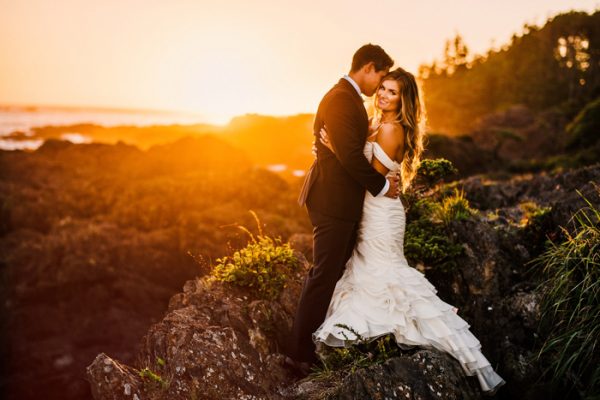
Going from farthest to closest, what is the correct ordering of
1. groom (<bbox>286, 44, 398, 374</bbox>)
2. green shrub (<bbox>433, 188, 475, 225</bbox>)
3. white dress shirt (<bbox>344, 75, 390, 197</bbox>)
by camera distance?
green shrub (<bbox>433, 188, 475, 225</bbox>) → white dress shirt (<bbox>344, 75, 390, 197</bbox>) → groom (<bbox>286, 44, 398, 374</bbox>)

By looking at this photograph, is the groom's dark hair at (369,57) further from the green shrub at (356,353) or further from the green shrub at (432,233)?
the green shrub at (356,353)

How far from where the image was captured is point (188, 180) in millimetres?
17938

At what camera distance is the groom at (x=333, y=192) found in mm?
4176

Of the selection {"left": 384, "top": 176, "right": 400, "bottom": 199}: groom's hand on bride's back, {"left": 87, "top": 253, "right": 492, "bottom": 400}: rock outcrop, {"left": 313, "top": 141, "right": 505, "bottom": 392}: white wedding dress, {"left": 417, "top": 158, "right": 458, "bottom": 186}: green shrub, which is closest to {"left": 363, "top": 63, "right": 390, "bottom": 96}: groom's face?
{"left": 313, "top": 141, "right": 505, "bottom": 392}: white wedding dress

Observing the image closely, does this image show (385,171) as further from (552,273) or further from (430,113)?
(430,113)

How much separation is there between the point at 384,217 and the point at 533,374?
2.19 m

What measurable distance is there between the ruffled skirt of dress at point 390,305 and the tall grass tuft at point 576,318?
63 centimetres

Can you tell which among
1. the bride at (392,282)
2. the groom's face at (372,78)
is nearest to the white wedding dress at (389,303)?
A: the bride at (392,282)

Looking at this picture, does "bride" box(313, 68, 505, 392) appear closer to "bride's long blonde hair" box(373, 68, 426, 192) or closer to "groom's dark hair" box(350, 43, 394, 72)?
"bride's long blonde hair" box(373, 68, 426, 192)

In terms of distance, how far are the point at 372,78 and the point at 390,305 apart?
253cm

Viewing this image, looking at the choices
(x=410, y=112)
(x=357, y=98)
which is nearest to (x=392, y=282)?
(x=410, y=112)

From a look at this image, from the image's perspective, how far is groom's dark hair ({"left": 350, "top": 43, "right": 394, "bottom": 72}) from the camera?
4430 mm

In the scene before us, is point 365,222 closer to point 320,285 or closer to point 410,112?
point 320,285

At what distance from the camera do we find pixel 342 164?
13.5 ft
